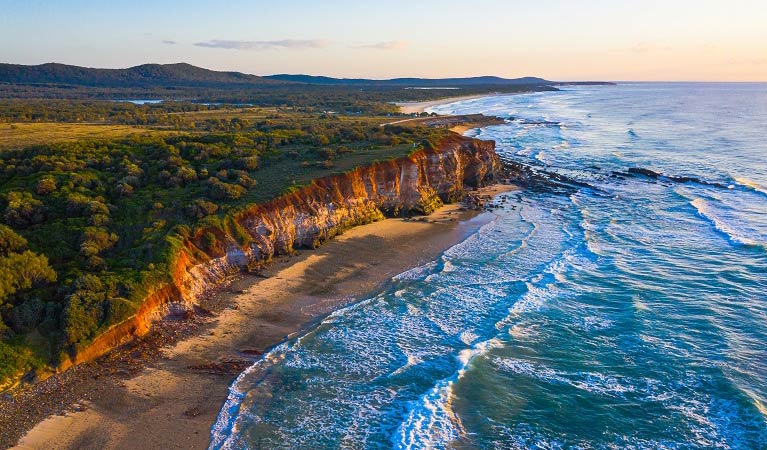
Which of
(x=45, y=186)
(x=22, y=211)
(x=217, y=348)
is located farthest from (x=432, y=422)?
(x=45, y=186)

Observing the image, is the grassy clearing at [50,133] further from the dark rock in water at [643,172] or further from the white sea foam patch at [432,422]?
the dark rock in water at [643,172]

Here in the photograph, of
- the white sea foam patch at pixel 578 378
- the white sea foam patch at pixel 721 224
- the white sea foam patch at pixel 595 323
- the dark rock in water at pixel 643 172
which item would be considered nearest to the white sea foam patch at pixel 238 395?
the white sea foam patch at pixel 578 378

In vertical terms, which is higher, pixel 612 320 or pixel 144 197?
pixel 144 197

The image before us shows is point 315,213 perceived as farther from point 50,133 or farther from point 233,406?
Result: point 50,133

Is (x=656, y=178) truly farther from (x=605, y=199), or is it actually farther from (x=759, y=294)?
(x=759, y=294)

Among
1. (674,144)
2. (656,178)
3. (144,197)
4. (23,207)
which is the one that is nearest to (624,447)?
(144,197)
